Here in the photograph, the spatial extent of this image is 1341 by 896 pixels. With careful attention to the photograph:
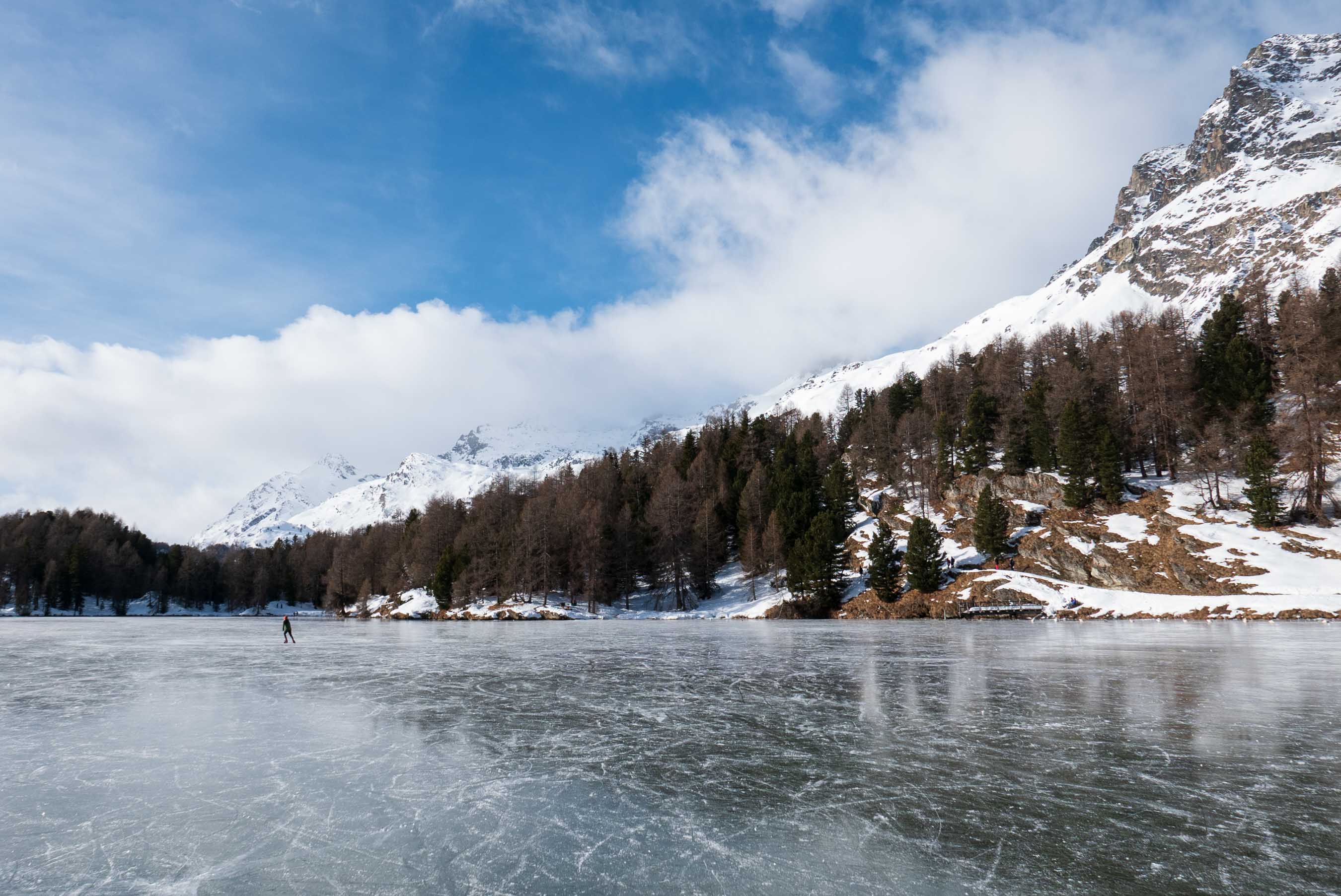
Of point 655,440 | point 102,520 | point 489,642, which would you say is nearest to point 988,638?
point 489,642

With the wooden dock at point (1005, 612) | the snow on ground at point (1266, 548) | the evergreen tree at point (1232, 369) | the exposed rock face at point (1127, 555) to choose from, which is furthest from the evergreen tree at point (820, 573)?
the evergreen tree at point (1232, 369)

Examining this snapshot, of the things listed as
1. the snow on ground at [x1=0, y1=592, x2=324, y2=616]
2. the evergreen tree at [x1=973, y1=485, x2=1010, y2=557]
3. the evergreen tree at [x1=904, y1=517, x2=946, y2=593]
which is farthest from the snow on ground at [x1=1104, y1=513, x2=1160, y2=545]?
the snow on ground at [x1=0, y1=592, x2=324, y2=616]

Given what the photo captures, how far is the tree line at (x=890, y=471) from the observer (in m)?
58.7

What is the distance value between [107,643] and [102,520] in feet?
449

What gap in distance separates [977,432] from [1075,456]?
12.5 meters

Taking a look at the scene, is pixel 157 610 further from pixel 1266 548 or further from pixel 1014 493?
pixel 1266 548

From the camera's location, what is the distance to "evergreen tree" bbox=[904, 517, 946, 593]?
58750 mm

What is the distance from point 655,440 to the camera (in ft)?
395

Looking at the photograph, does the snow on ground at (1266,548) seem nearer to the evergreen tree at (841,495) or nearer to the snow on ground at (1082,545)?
the snow on ground at (1082,545)

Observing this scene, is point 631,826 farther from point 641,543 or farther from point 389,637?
point 641,543

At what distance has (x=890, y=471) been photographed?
276ft

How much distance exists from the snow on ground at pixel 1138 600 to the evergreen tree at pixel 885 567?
705cm

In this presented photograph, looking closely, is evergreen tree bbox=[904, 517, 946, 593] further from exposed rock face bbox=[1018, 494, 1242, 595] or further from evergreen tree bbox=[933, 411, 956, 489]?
evergreen tree bbox=[933, 411, 956, 489]

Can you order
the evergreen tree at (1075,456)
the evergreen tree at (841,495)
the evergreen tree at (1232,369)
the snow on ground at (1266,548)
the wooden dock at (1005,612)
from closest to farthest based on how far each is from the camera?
the snow on ground at (1266,548) → the wooden dock at (1005,612) → the evergreen tree at (1075,456) → the evergreen tree at (1232,369) → the evergreen tree at (841,495)
